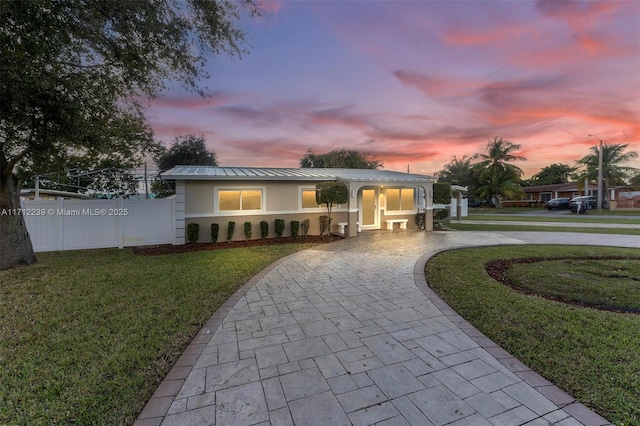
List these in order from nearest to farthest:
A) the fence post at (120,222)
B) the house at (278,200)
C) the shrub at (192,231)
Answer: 1. the fence post at (120,222)
2. the shrub at (192,231)
3. the house at (278,200)

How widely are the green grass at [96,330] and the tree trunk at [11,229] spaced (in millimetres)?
449

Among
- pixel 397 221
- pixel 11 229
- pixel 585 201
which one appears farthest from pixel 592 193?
pixel 11 229

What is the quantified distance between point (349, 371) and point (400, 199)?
11.8m

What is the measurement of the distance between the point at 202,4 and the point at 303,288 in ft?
22.0

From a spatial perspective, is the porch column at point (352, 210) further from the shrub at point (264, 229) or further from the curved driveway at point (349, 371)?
the curved driveway at point (349, 371)

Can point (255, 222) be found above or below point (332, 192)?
below

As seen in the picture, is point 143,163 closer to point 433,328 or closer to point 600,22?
point 433,328

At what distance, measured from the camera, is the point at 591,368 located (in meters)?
2.70

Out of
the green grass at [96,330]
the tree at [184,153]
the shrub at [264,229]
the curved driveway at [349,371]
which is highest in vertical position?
the tree at [184,153]

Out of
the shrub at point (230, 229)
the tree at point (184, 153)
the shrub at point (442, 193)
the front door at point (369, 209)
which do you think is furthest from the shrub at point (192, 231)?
the tree at point (184, 153)

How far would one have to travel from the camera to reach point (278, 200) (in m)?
11.2

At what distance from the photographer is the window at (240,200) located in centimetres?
1048

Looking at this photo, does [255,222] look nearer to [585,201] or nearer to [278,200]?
[278,200]

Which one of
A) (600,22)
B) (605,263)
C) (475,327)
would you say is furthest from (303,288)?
(600,22)
